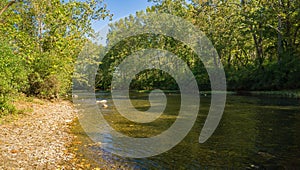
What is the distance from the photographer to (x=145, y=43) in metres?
63.4

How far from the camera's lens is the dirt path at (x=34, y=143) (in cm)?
749

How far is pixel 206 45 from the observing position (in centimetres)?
5225

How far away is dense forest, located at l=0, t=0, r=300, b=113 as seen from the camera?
48.7ft

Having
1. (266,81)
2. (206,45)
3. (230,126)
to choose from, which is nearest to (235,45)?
(206,45)

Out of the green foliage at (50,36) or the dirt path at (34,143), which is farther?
the green foliage at (50,36)

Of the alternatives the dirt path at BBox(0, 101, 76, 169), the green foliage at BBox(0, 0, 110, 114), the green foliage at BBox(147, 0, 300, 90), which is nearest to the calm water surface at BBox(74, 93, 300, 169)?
the dirt path at BBox(0, 101, 76, 169)

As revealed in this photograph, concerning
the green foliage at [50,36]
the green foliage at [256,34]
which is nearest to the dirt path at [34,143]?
the green foliage at [50,36]

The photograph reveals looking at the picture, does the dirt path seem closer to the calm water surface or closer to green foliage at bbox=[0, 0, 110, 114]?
the calm water surface

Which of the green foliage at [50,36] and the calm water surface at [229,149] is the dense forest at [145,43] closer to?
the green foliage at [50,36]

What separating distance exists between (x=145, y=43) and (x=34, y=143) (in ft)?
181

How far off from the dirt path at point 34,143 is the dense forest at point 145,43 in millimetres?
1862

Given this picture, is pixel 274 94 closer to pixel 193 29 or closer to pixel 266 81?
pixel 266 81

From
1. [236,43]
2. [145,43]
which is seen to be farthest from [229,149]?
[145,43]

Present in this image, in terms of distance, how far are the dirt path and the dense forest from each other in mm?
1862
